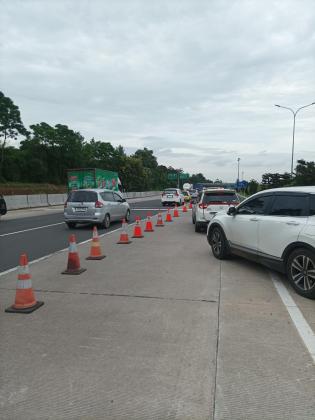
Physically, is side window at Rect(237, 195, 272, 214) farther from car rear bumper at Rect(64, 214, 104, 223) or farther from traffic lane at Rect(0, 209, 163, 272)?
car rear bumper at Rect(64, 214, 104, 223)

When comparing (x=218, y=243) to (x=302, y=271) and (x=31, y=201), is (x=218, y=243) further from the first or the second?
(x=31, y=201)

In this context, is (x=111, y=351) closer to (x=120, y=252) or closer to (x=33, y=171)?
(x=120, y=252)

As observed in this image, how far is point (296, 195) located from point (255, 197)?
3.92 ft

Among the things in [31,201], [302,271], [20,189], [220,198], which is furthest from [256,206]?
[20,189]

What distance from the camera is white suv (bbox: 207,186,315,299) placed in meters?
5.27

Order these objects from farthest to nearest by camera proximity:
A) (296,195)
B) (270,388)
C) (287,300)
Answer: (296,195), (287,300), (270,388)

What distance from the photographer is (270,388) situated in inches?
116

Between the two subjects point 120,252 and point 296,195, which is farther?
point 120,252

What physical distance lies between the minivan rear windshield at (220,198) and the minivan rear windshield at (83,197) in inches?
175

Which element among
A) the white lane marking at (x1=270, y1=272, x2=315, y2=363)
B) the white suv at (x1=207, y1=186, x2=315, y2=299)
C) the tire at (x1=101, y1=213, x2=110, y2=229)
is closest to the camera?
the white lane marking at (x1=270, y1=272, x2=315, y2=363)

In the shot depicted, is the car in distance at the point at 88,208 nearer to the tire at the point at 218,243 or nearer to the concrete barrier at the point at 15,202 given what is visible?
the tire at the point at 218,243

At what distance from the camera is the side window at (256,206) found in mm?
6527

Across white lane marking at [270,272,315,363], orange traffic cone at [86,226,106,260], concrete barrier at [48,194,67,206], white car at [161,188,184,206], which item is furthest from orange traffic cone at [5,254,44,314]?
concrete barrier at [48,194,67,206]

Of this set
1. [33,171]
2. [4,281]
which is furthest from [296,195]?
[33,171]
